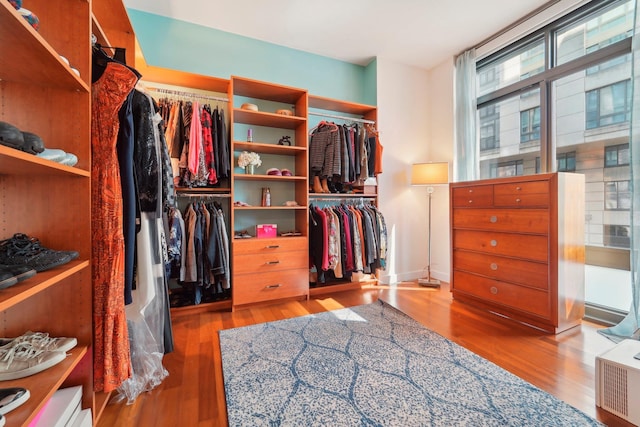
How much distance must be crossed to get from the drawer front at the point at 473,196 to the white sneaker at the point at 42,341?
288 cm

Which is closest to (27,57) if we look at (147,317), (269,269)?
(147,317)

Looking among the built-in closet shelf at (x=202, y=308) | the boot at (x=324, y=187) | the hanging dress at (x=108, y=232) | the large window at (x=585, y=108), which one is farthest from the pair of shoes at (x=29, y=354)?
the large window at (x=585, y=108)

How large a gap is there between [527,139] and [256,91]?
2914 mm

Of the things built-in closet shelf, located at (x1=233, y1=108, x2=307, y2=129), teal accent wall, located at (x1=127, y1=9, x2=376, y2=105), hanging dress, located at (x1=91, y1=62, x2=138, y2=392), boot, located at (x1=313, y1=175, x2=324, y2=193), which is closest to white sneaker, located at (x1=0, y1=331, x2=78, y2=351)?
hanging dress, located at (x1=91, y1=62, x2=138, y2=392)

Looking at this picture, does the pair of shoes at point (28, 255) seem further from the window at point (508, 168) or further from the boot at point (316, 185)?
the window at point (508, 168)

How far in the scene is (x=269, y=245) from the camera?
2.58 meters

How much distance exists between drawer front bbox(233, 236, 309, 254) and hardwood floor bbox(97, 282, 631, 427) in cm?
56

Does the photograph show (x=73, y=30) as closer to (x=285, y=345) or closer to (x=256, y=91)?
(x=256, y=91)

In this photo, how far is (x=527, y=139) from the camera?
111 inches

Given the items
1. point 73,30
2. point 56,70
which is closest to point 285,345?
point 56,70

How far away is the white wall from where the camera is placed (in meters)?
3.40

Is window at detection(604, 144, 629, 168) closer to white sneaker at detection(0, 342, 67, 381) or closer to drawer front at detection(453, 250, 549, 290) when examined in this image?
drawer front at detection(453, 250, 549, 290)

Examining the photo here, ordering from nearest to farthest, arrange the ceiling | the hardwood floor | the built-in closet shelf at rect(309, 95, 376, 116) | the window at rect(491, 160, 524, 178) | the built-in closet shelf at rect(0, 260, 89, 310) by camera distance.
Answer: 1. the built-in closet shelf at rect(0, 260, 89, 310)
2. the hardwood floor
3. the ceiling
4. the window at rect(491, 160, 524, 178)
5. the built-in closet shelf at rect(309, 95, 376, 116)

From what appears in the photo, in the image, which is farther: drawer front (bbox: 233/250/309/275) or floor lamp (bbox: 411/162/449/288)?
floor lamp (bbox: 411/162/449/288)
